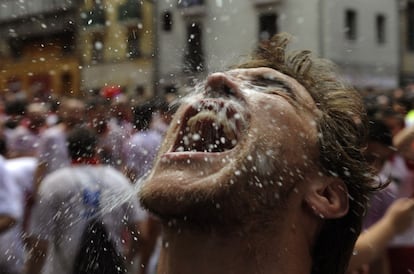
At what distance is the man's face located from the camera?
1.76m

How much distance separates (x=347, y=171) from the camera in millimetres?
2000

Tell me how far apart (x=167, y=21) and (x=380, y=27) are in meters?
8.44

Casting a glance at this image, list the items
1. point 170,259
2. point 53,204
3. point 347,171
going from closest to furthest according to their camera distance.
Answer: point 170,259 → point 347,171 → point 53,204

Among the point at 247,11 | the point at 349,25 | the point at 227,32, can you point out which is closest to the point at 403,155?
the point at 227,32

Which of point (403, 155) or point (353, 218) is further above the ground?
point (353, 218)

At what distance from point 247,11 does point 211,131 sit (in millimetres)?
15955

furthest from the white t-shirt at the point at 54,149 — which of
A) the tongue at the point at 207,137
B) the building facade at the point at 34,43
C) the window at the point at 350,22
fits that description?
the window at the point at 350,22

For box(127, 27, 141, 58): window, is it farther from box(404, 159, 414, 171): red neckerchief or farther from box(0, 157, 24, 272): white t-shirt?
box(404, 159, 414, 171): red neckerchief

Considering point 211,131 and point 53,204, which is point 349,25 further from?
point 211,131

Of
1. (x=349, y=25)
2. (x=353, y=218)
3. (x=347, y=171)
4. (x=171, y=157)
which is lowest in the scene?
(x=349, y=25)

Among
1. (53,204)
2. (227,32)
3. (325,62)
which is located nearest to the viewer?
(325,62)

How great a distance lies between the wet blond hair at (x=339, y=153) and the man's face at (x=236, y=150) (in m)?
0.04

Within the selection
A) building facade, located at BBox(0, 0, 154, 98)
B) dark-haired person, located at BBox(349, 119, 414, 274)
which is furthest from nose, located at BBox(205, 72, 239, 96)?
building facade, located at BBox(0, 0, 154, 98)

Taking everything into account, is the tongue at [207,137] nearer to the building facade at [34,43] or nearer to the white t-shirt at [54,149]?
the white t-shirt at [54,149]
